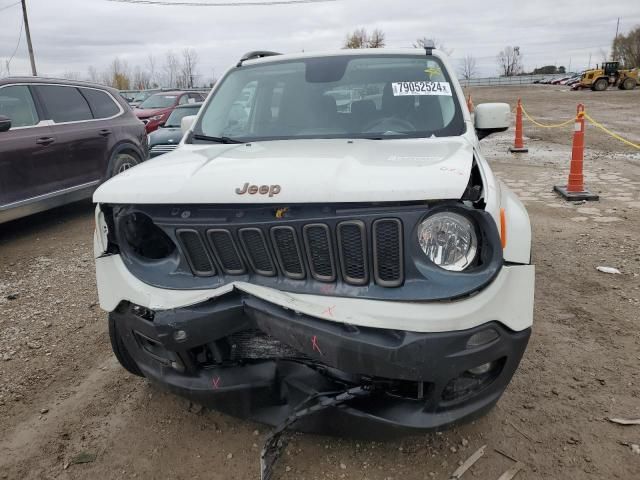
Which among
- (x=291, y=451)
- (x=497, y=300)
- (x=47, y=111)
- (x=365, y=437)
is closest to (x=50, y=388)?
(x=291, y=451)

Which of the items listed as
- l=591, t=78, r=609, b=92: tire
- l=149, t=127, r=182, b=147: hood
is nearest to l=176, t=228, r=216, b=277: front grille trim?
l=149, t=127, r=182, b=147: hood

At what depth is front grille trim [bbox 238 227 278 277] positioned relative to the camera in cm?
224

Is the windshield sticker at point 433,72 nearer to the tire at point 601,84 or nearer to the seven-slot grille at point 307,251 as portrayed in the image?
the seven-slot grille at point 307,251

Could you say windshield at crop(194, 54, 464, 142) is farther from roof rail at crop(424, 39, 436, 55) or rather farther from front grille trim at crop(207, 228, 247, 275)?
front grille trim at crop(207, 228, 247, 275)

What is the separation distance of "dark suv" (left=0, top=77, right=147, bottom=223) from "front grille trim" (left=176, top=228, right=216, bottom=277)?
4.42 meters

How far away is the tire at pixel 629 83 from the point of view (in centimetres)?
4081

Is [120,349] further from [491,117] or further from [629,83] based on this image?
[629,83]

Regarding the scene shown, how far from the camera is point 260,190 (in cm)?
220

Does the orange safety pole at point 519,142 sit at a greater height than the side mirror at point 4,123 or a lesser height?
lesser

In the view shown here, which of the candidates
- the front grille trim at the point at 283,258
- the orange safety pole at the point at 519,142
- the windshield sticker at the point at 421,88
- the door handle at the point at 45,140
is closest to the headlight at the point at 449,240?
the front grille trim at the point at 283,258

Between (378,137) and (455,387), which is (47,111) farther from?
(455,387)

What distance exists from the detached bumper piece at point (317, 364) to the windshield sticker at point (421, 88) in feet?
6.00

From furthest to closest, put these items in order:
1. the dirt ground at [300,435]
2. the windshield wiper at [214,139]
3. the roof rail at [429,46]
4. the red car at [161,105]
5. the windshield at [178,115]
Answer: the red car at [161,105] → the windshield at [178,115] → the roof rail at [429,46] → the windshield wiper at [214,139] → the dirt ground at [300,435]

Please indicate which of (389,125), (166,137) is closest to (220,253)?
(389,125)
